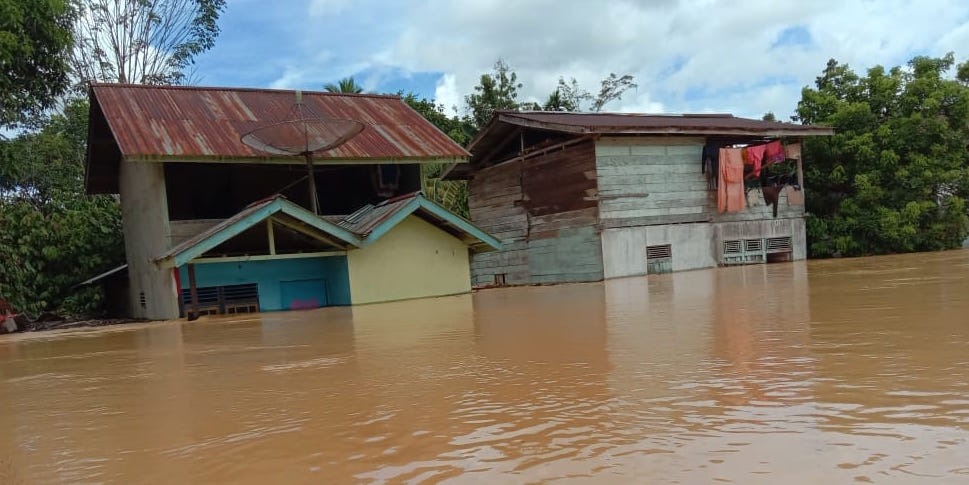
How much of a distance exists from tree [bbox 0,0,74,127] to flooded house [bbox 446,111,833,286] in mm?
10187

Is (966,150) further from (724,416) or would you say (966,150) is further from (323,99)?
(724,416)

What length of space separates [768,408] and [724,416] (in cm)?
22

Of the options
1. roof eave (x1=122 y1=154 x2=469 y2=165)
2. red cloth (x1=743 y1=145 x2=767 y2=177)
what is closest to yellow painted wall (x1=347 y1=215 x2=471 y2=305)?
roof eave (x1=122 y1=154 x2=469 y2=165)

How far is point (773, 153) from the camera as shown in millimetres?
18156

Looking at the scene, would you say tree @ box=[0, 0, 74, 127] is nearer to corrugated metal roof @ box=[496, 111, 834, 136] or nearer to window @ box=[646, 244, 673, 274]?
corrugated metal roof @ box=[496, 111, 834, 136]

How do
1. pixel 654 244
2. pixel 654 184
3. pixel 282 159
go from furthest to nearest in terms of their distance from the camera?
pixel 654 184, pixel 654 244, pixel 282 159

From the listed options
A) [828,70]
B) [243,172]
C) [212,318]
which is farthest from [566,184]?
[828,70]

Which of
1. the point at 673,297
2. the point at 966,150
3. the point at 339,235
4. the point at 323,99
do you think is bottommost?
the point at 673,297

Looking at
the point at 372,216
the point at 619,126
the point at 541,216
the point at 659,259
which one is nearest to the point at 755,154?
the point at 659,259

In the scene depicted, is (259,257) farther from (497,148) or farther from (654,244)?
(654,244)

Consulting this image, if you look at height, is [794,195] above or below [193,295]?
above

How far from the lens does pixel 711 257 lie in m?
18.0

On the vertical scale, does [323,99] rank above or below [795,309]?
above

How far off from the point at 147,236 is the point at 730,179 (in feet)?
46.3
